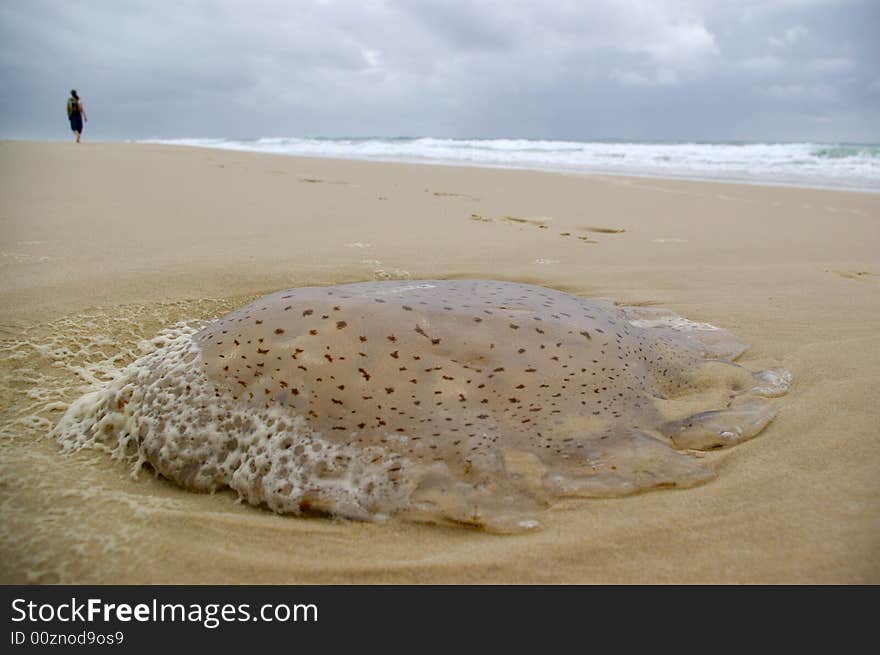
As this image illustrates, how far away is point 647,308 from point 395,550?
2.18m

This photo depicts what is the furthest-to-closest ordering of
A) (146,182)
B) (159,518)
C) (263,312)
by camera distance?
(146,182)
(263,312)
(159,518)

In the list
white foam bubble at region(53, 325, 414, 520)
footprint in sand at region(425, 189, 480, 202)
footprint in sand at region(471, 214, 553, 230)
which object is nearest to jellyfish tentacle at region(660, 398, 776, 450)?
white foam bubble at region(53, 325, 414, 520)

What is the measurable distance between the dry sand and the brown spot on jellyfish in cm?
8

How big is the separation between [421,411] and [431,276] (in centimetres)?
214

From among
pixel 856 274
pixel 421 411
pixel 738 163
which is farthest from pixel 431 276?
pixel 738 163

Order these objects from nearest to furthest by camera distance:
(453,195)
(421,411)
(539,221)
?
(421,411)
(539,221)
(453,195)

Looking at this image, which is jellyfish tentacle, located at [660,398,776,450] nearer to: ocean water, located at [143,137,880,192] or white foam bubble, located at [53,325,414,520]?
white foam bubble, located at [53,325,414,520]

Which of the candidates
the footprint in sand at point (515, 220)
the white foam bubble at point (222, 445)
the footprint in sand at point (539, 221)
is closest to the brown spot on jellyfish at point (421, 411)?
the white foam bubble at point (222, 445)

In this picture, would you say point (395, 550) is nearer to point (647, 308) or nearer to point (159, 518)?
point (159, 518)

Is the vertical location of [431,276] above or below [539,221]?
below

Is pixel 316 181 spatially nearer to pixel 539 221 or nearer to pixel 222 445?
pixel 539 221

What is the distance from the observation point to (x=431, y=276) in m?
3.81
